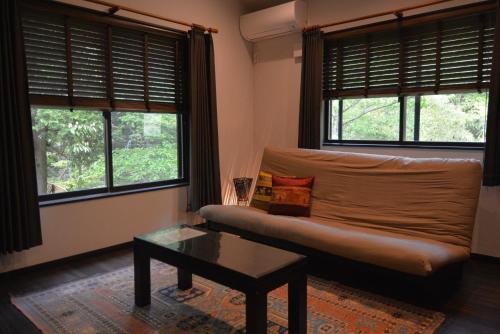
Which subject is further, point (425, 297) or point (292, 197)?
point (292, 197)

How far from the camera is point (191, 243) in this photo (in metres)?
2.33

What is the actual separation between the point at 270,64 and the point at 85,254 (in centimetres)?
278

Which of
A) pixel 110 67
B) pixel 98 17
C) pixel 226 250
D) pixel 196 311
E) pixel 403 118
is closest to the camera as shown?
Result: pixel 226 250

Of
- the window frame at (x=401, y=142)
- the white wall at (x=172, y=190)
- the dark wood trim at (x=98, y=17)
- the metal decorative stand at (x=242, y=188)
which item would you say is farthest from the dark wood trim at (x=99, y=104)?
the window frame at (x=401, y=142)

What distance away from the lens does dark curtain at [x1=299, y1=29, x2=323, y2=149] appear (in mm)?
4000

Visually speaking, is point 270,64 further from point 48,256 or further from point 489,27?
point 48,256

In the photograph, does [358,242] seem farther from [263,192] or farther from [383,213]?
[263,192]

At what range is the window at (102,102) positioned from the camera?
9.93ft

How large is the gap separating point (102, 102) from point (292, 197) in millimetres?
1779

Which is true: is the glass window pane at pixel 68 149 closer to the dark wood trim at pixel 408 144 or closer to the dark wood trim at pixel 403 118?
the dark wood trim at pixel 408 144

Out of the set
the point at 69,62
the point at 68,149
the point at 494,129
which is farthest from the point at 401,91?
the point at 68,149

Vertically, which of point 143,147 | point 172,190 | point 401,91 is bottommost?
point 172,190

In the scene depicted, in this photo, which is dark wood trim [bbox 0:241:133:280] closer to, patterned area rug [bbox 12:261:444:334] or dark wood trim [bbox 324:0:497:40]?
patterned area rug [bbox 12:261:444:334]

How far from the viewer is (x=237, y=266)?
1939 mm
